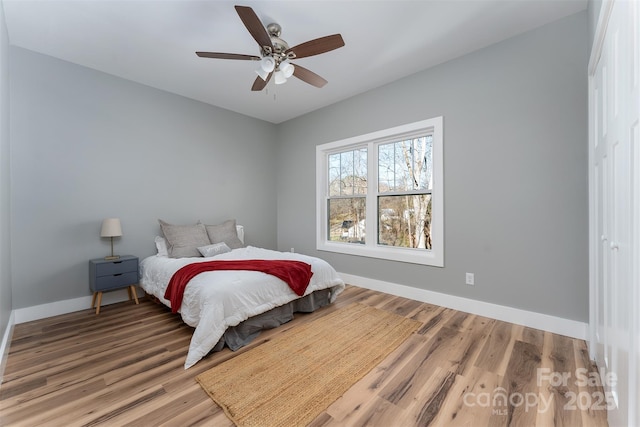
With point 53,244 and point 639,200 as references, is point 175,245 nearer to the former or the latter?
point 53,244

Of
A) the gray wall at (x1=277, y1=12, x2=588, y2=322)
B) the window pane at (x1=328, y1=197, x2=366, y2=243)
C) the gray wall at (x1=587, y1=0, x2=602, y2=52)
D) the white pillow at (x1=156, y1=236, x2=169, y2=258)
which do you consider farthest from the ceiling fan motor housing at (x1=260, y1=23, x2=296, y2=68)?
the white pillow at (x1=156, y1=236, x2=169, y2=258)

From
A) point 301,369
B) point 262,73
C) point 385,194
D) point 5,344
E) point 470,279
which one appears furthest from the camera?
point 385,194

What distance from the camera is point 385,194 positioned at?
3756mm

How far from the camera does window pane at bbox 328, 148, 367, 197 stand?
410 cm

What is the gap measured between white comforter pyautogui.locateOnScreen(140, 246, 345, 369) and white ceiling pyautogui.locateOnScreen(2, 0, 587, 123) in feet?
7.56

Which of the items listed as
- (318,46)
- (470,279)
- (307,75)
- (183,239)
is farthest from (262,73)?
(470,279)

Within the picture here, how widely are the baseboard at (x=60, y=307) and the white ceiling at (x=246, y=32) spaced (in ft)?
9.00

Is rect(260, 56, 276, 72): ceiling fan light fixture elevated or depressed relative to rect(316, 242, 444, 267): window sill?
elevated

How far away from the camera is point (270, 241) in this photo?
509cm

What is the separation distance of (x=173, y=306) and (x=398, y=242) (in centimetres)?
277

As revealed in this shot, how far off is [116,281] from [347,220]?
10.3 ft

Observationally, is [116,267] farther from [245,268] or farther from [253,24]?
[253,24]

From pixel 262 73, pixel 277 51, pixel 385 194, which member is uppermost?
pixel 277 51

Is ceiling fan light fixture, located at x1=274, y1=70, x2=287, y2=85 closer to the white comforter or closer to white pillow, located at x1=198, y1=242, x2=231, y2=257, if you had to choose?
the white comforter
